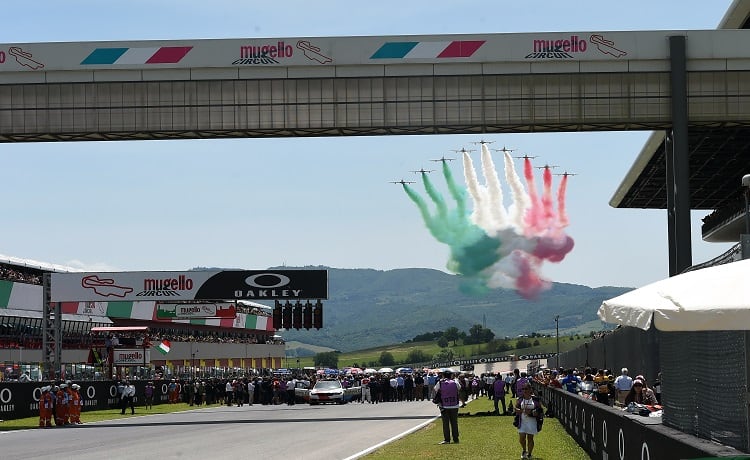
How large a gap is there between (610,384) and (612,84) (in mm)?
12578

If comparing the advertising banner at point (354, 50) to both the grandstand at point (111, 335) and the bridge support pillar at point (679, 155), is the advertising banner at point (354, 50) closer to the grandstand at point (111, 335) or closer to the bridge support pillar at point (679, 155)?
the bridge support pillar at point (679, 155)

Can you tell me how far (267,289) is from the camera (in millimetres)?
48969

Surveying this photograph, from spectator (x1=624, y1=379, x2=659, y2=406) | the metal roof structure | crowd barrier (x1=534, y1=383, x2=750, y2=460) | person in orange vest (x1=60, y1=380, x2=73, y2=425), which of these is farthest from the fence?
person in orange vest (x1=60, y1=380, x2=73, y2=425)

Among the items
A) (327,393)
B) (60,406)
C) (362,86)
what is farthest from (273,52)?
(327,393)

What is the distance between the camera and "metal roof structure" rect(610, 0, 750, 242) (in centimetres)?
4416

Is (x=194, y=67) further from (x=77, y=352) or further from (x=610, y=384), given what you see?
(x=77, y=352)

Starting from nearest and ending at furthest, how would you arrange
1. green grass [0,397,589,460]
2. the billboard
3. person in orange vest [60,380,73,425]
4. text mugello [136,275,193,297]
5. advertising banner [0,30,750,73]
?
green grass [0,397,589,460], advertising banner [0,30,750,73], person in orange vest [60,380,73,425], text mugello [136,275,193,297], the billboard

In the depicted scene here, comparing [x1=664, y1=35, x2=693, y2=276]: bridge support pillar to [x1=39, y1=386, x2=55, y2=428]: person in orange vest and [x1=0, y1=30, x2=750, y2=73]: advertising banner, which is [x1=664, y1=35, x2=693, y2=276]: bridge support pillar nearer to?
[x1=0, y1=30, x2=750, y2=73]: advertising banner

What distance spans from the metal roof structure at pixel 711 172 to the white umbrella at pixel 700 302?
93.6 feet

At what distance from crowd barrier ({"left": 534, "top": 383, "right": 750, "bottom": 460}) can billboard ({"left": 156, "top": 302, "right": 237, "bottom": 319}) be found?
37.2m

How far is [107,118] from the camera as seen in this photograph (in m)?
39.5

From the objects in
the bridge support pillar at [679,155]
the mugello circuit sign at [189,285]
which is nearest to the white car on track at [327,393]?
the mugello circuit sign at [189,285]

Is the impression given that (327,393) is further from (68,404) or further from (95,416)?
(68,404)

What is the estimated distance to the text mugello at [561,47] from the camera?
38000mm
